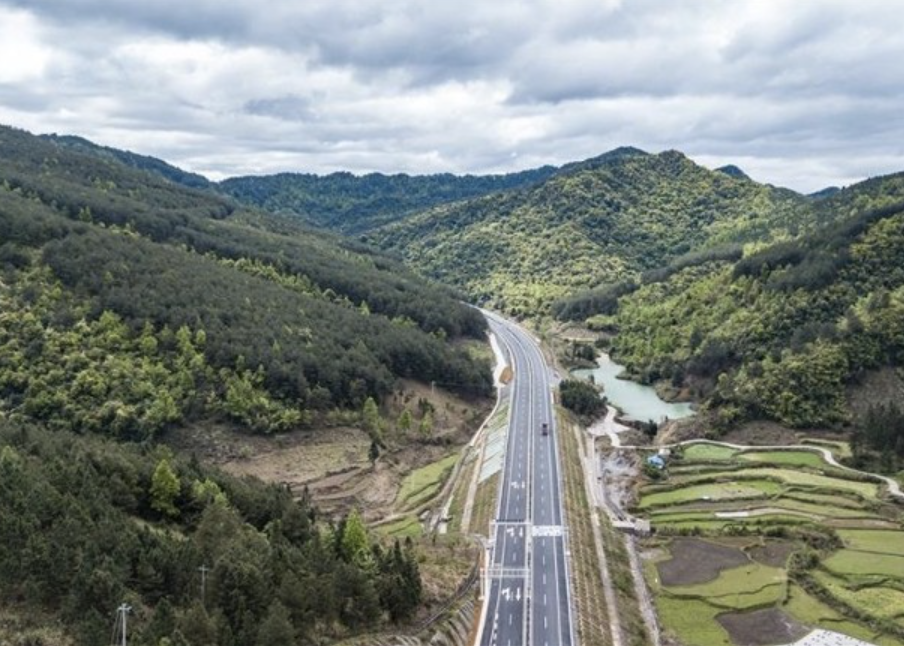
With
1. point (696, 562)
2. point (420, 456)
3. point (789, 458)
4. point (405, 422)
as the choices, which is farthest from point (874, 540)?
point (405, 422)

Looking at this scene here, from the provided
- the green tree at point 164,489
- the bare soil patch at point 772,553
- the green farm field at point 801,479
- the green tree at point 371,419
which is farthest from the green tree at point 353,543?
the green farm field at point 801,479

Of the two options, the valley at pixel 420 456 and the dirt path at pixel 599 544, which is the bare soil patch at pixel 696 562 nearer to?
the valley at pixel 420 456

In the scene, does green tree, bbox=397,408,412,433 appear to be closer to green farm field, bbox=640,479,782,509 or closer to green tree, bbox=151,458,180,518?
green farm field, bbox=640,479,782,509

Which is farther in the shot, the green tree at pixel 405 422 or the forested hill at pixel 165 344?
the green tree at pixel 405 422

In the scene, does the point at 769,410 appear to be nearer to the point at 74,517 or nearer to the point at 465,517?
the point at 465,517

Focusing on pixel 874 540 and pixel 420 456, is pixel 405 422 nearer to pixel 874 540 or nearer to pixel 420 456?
pixel 420 456

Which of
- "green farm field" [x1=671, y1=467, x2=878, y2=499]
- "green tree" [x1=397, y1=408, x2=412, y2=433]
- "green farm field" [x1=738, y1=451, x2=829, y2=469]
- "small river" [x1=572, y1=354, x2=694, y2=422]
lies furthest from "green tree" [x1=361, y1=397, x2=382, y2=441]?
"green farm field" [x1=738, y1=451, x2=829, y2=469]
